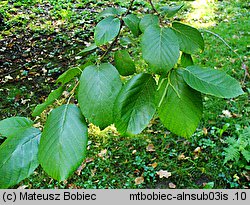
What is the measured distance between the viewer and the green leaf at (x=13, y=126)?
1.98 ft

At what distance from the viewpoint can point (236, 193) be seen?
2.31m

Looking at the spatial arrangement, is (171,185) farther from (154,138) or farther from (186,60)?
(186,60)

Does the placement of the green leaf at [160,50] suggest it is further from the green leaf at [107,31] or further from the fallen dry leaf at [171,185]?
the fallen dry leaf at [171,185]

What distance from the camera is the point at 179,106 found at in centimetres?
50

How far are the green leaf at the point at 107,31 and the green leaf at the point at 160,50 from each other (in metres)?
0.13

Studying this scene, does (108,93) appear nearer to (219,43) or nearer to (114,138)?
(114,138)

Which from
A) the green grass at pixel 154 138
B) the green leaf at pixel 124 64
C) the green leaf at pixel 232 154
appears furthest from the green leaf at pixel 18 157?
the green leaf at pixel 232 154

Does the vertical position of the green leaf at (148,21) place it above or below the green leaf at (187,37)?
above

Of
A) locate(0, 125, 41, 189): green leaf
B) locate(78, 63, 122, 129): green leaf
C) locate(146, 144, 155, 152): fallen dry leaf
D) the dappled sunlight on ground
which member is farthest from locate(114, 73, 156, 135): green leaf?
the dappled sunlight on ground

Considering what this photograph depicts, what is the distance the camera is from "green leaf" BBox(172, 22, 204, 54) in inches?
24.8

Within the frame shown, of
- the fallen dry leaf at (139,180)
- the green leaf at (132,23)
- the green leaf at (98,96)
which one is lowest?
the fallen dry leaf at (139,180)

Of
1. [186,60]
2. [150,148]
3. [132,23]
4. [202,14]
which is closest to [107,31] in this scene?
[132,23]

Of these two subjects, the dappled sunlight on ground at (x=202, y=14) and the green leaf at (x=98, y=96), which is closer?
the green leaf at (x=98, y=96)

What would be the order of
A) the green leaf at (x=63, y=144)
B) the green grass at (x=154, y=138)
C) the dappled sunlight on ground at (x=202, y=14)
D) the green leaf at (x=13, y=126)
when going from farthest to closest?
the dappled sunlight on ground at (x=202, y=14) → the green grass at (x=154, y=138) → the green leaf at (x=13, y=126) → the green leaf at (x=63, y=144)
